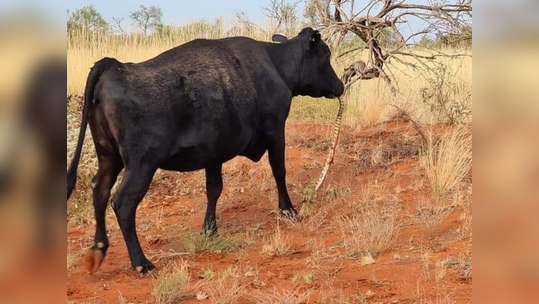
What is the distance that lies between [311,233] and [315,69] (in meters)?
2.16

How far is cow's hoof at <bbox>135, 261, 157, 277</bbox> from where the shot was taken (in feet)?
16.7

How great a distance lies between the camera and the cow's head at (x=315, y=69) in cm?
736

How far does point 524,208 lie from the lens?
1406 millimetres

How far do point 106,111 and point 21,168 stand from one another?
143 inches

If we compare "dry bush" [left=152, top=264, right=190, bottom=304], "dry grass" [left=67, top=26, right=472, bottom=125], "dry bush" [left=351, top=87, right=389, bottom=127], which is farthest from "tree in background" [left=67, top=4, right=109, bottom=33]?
"dry bush" [left=152, top=264, right=190, bottom=304]

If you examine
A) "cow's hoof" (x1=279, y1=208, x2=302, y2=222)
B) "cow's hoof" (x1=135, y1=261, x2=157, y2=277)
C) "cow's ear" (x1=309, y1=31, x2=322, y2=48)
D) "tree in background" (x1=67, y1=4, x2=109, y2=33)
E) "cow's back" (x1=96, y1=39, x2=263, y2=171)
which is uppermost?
"tree in background" (x1=67, y1=4, x2=109, y2=33)

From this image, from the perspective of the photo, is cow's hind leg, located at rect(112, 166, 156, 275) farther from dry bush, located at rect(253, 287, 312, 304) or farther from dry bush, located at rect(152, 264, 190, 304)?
dry bush, located at rect(253, 287, 312, 304)

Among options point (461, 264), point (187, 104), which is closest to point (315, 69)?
point (187, 104)

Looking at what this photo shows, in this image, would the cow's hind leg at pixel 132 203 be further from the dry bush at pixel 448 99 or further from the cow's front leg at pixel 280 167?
the dry bush at pixel 448 99

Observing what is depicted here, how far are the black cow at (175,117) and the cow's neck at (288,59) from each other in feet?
1.18

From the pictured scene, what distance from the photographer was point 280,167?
Answer: 6.91m

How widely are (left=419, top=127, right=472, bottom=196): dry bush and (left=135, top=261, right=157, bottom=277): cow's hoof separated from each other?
3550 millimetres

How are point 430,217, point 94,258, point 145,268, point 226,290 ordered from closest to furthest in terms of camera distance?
1. point 226,290
2. point 94,258
3. point 145,268
4. point 430,217

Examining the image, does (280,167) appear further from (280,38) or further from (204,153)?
(280,38)
